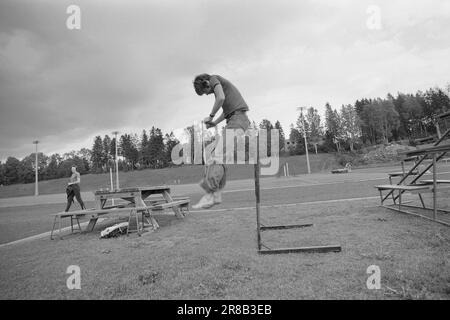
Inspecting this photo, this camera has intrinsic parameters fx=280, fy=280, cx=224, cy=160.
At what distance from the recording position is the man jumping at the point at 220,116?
375cm

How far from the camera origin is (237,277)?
4.07 metres

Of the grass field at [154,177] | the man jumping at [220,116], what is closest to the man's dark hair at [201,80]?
the man jumping at [220,116]

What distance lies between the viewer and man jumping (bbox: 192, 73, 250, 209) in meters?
3.75

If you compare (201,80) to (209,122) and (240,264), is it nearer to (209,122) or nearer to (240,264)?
(209,122)

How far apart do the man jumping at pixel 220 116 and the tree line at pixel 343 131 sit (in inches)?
3462

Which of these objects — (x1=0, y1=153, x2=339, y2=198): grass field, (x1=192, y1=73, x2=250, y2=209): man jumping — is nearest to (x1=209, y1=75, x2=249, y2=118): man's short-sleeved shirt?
(x1=192, y1=73, x2=250, y2=209): man jumping

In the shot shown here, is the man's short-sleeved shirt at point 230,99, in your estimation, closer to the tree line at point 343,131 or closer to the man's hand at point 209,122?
the man's hand at point 209,122

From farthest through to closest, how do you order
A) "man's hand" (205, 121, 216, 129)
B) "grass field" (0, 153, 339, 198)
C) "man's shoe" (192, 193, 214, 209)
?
"grass field" (0, 153, 339, 198)
"man's hand" (205, 121, 216, 129)
"man's shoe" (192, 193, 214, 209)

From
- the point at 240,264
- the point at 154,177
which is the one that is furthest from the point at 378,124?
the point at 240,264

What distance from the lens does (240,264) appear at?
4.60 m

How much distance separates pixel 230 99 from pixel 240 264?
2.65m

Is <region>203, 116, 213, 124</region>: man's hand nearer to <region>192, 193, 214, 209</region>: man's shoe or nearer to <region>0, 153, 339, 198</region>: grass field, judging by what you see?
<region>192, 193, 214, 209</region>: man's shoe

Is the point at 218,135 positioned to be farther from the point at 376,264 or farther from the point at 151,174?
the point at 151,174
